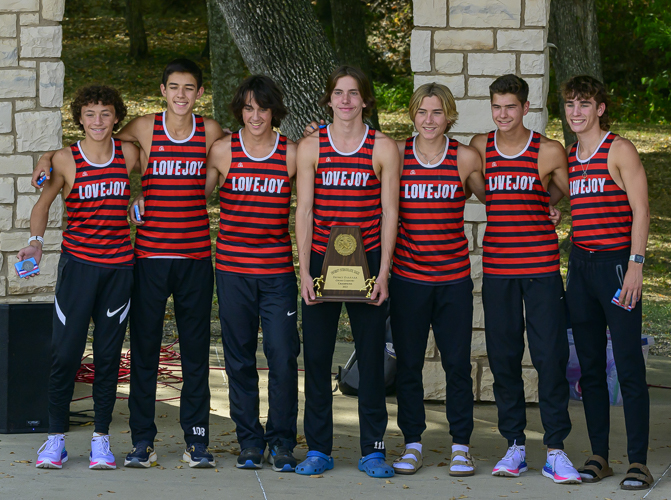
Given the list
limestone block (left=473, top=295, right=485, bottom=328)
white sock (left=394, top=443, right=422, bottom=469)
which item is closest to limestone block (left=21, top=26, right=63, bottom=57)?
limestone block (left=473, top=295, right=485, bottom=328)

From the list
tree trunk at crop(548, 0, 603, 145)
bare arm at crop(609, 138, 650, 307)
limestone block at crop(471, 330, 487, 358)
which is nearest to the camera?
bare arm at crop(609, 138, 650, 307)

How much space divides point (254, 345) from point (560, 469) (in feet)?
5.33

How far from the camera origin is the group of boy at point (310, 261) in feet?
14.7

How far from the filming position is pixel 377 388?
15.1ft

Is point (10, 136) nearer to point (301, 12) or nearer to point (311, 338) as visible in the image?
point (311, 338)

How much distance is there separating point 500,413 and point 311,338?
1.03 m

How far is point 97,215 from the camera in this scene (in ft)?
14.8

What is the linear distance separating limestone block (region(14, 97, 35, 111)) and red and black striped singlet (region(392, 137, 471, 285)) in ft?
7.98

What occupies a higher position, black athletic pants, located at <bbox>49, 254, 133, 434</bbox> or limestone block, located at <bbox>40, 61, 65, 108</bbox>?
limestone block, located at <bbox>40, 61, 65, 108</bbox>

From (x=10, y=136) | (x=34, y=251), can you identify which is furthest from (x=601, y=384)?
(x=10, y=136)

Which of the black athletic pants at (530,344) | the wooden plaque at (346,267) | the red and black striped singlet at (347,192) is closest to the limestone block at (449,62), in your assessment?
the red and black striped singlet at (347,192)

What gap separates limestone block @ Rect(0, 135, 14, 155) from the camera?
5.58 m

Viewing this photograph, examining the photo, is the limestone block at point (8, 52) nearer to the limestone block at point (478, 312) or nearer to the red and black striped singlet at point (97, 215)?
the red and black striped singlet at point (97, 215)

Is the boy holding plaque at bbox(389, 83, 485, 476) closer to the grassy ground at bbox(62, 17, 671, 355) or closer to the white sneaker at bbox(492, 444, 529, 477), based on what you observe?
the white sneaker at bbox(492, 444, 529, 477)
